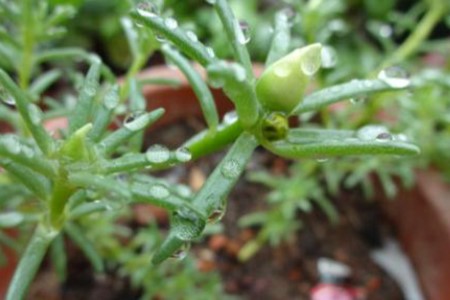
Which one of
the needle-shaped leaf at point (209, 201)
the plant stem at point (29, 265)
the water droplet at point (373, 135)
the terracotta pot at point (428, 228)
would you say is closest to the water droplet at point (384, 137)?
the water droplet at point (373, 135)

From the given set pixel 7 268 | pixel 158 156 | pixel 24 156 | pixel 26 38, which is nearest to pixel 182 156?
pixel 158 156

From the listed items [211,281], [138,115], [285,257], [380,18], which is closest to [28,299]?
[211,281]

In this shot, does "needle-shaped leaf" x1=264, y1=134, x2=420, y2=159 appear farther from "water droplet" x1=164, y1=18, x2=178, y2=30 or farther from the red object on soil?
the red object on soil

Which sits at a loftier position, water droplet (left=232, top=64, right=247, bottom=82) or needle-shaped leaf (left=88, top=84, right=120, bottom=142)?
water droplet (left=232, top=64, right=247, bottom=82)

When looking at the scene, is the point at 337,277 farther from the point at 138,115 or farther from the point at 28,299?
the point at 138,115

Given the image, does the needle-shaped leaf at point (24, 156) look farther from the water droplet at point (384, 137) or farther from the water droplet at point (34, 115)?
the water droplet at point (384, 137)

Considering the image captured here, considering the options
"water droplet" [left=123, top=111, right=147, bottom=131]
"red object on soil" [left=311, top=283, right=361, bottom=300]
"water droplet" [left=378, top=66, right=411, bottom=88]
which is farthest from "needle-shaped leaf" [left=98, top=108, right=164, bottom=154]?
"red object on soil" [left=311, top=283, right=361, bottom=300]
